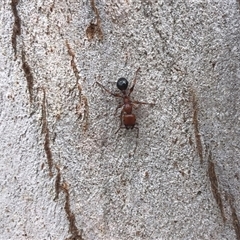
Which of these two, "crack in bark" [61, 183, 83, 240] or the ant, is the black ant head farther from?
"crack in bark" [61, 183, 83, 240]

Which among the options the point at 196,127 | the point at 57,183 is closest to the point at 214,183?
the point at 196,127

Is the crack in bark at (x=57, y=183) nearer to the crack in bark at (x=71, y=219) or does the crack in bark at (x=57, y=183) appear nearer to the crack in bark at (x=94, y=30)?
the crack in bark at (x=71, y=219)

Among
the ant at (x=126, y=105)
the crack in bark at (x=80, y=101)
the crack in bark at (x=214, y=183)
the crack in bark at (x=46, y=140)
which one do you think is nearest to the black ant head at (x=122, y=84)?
the ant at (x=126, y=105)

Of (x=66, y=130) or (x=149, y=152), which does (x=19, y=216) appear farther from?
(x=149, y=152)

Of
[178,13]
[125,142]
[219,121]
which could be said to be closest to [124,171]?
[125,142]

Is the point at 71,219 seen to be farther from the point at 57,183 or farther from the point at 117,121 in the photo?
the point at 117,121
